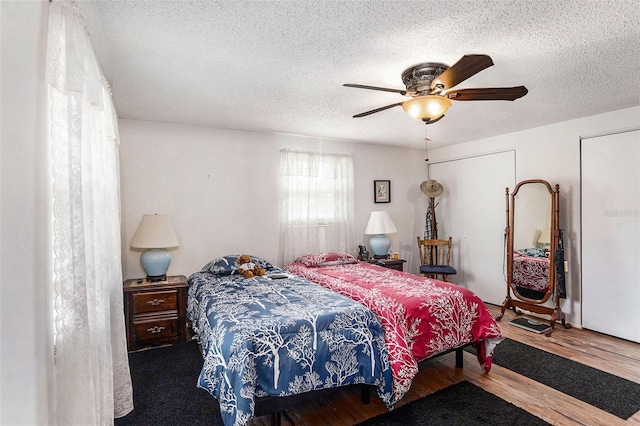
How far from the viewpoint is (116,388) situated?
2219 mm

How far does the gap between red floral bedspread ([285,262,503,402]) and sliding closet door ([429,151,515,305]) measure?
2100 millimetres

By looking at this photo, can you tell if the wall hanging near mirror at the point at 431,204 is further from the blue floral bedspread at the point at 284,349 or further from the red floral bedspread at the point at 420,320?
the blue floral bedspread at the point at 284,349

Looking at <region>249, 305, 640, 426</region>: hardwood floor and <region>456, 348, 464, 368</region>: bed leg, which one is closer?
<region>249, 305, 640, 426</region>: hardwood floor

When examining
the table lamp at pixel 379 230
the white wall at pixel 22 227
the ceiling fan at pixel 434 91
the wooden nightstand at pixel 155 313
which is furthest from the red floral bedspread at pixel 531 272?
the white wall at pixel 22 227

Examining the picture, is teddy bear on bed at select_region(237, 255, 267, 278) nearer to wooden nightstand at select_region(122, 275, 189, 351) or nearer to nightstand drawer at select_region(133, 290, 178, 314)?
wooden nightstand at select_region(122, 275, 189, 351)

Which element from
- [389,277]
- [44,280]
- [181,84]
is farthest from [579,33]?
[44,280]

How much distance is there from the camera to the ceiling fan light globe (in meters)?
2.22

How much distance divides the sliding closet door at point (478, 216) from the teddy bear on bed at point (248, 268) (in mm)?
3251

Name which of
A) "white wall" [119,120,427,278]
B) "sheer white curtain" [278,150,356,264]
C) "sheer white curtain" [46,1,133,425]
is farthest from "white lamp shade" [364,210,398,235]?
"sheer white curtain" [46,1,133,425]

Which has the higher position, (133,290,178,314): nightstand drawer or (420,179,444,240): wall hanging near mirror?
(420,179,444,240): wall hanging near mirror

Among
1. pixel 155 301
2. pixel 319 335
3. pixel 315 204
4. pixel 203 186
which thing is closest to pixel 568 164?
pixel 315 204

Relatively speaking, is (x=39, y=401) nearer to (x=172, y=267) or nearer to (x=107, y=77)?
(x=107, y=77)

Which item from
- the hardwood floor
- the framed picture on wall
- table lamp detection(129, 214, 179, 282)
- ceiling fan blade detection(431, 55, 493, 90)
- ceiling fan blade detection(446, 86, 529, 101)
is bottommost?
the hardwood floor

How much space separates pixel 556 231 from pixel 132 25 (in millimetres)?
4505
